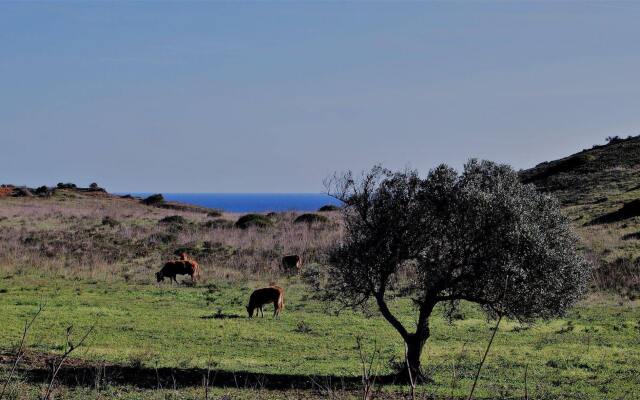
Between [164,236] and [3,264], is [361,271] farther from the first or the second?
[164,236]

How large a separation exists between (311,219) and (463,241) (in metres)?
54.4

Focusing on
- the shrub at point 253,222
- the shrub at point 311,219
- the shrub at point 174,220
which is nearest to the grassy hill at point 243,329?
the shrub at point 253,222

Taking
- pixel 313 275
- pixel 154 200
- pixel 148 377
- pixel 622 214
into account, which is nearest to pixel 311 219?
pixel 622 214

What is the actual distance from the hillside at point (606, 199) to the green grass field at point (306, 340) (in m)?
7.25

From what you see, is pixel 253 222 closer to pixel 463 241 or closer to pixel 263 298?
pixel 263 298

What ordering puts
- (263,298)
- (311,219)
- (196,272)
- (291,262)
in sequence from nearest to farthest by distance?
(263,298) < (196,272) < (291,262) < (311,219)

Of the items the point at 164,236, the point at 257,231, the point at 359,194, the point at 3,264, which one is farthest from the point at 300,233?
the point at 359,194

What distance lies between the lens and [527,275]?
2116 cm

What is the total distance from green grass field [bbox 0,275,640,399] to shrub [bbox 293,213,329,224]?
116 feet

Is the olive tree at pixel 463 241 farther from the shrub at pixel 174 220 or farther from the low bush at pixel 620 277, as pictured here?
the shrub at pixel 174 220

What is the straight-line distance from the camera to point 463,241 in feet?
70.3

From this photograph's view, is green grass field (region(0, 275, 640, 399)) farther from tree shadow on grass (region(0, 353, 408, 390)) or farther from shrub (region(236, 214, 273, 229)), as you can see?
shrub (region(236, 214, 273, 229))

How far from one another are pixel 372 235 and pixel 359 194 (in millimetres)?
1335

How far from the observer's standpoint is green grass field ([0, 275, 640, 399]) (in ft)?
68.8
